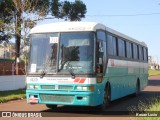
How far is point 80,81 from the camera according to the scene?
13.0 meters

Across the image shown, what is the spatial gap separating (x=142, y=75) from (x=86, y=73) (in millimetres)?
11424

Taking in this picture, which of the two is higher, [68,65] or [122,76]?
[68,65]

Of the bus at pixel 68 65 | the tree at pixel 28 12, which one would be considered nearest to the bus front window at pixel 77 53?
the bus at pixel 68 65

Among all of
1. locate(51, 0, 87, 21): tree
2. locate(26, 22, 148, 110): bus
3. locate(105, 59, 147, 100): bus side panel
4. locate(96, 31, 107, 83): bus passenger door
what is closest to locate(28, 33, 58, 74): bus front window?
locate(26, 22, 148, 110): bus

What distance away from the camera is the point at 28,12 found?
30.4 meters

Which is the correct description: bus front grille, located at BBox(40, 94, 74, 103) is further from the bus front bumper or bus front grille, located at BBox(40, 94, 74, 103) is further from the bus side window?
the bus side window

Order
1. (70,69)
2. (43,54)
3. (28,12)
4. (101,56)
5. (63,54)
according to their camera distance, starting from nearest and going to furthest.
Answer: (70,69), (63,54), (43,54), (101,56), (28,12)

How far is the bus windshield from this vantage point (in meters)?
13.1

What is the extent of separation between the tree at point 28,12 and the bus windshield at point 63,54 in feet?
50.6

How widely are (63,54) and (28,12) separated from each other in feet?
58.3

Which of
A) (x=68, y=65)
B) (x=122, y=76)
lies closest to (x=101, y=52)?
(x=68, y=65)

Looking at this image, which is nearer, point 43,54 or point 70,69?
point 70,69

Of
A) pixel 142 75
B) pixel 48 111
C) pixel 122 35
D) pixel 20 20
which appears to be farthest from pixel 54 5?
pixel 48 111

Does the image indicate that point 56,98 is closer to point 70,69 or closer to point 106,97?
point 70,69
